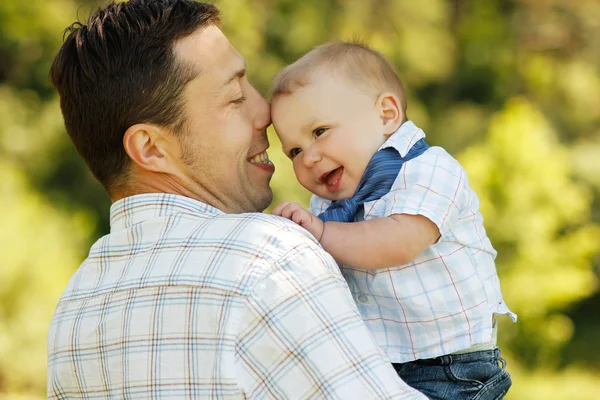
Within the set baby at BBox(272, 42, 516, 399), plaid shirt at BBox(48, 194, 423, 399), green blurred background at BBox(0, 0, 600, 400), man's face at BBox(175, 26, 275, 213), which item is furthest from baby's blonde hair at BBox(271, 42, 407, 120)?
green blurred background at BBox(0, 0, 600, 400)

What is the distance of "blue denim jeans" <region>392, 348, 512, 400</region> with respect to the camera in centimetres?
189

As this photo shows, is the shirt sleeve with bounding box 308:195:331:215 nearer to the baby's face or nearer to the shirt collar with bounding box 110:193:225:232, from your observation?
the baby's face

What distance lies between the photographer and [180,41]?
197cm

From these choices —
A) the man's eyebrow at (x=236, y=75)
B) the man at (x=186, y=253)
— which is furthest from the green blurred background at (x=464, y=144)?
the man at (x=186, y=253)

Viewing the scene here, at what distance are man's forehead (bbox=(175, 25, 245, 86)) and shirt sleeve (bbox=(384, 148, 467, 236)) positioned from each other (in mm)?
532

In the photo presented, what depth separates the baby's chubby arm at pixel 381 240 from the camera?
1.79 metres

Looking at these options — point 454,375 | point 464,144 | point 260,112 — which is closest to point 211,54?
point 260,112

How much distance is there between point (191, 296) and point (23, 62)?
25.1ft

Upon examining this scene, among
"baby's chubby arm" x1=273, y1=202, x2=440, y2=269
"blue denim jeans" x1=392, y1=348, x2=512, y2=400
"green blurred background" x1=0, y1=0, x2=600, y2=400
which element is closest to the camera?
"baby's chubby arm" x1=273, y1=202, x2=440, y2=269

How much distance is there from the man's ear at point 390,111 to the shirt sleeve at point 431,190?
0.17 meters

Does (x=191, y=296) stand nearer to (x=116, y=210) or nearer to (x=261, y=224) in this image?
(x=261, y=224)

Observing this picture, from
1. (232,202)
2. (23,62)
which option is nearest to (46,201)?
(23,62)

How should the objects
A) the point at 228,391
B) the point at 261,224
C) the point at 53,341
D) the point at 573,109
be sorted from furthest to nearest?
the point at 573,109, the point at 53,341, the point at 261,224, the point at 228,391

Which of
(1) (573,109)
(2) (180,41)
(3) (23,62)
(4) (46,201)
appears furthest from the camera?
(1) (573,109)
